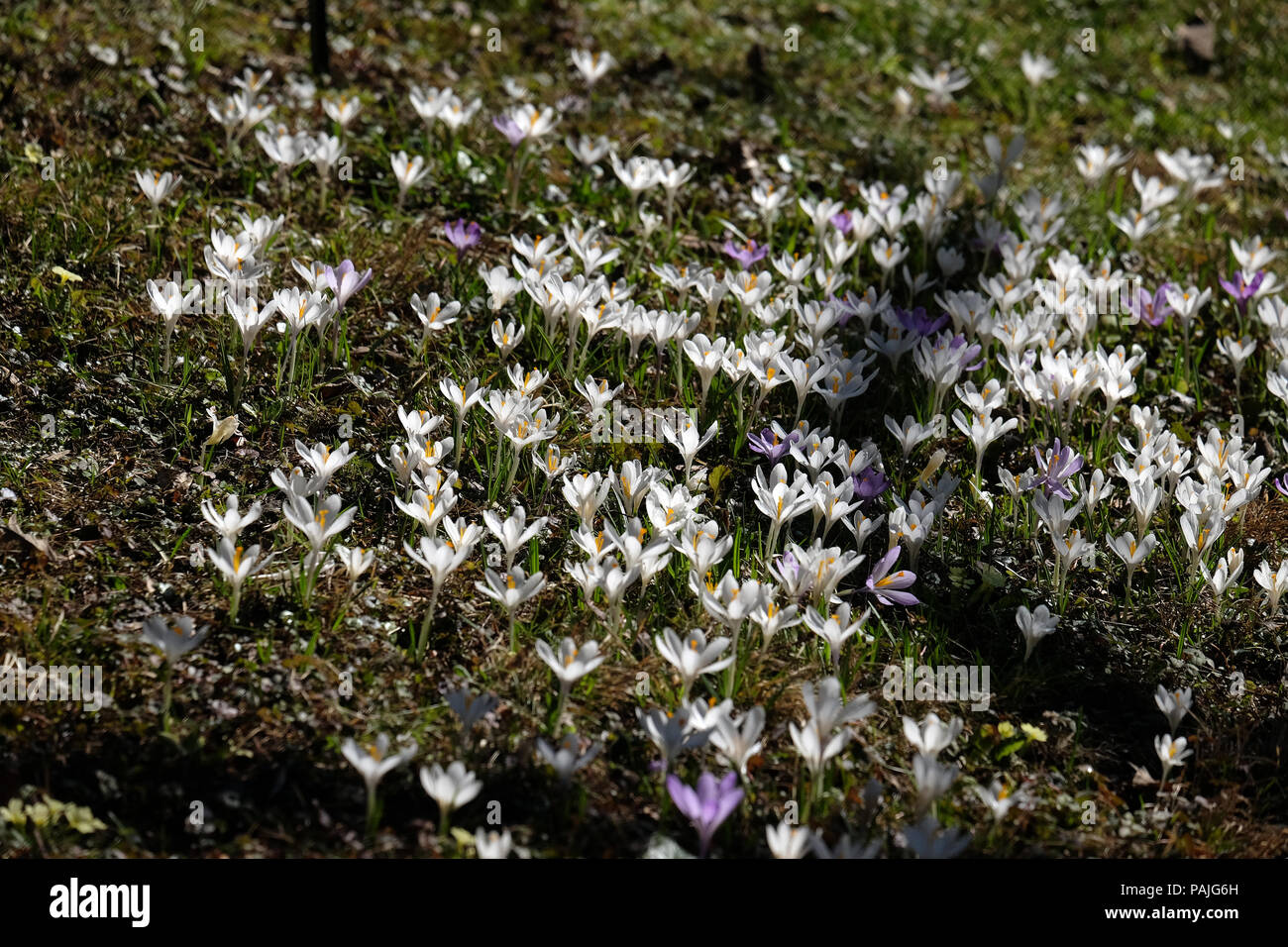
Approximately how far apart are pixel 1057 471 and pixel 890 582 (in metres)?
0.77

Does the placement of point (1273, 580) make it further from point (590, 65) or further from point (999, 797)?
point (590, 65)

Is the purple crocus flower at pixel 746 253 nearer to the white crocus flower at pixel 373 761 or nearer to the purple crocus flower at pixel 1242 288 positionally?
the purple crocus flower at pixel 1242 288

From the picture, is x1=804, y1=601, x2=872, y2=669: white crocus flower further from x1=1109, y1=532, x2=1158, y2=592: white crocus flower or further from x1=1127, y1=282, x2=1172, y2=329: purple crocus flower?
x1=1127, y1=282, x2=1172, y2=329: purple crocus flower

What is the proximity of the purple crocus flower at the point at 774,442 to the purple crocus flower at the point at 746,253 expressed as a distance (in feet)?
3.15

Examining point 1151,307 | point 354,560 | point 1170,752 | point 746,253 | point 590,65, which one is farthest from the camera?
point 590,65

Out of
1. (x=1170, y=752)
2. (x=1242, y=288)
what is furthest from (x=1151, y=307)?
(x=1170, y=752)

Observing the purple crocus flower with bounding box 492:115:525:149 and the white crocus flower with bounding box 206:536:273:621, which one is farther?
the purple crocus flower with bounding box 492:115:525:149

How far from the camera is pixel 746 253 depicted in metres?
4.32

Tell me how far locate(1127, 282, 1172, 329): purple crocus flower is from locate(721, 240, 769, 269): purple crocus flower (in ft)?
4.91

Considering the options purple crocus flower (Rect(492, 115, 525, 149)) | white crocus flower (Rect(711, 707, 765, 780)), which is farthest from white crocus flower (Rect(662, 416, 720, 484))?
purple crocus flower (Rect(492, 115, 525, 149))

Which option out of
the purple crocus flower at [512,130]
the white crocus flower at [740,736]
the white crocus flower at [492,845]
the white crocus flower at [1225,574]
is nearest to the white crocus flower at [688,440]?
the white crocus flower at [740,736]

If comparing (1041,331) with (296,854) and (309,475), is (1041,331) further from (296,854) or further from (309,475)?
(296,854)

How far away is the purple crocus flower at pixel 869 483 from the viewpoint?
334 centimetres

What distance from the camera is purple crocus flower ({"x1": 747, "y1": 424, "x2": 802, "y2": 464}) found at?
3438 millimetres
